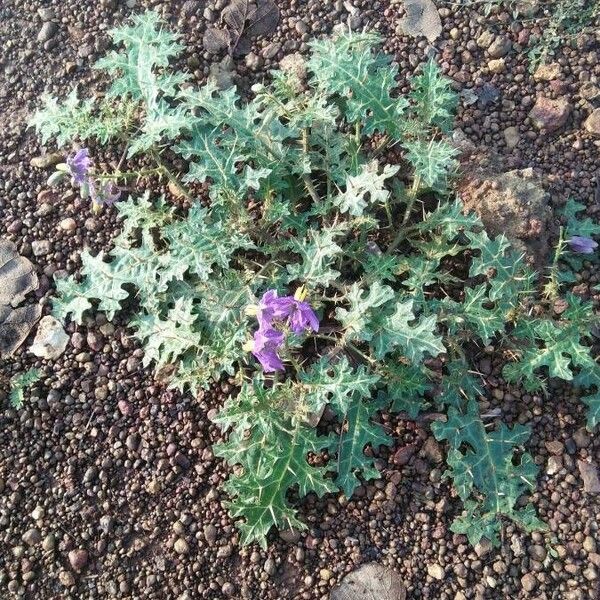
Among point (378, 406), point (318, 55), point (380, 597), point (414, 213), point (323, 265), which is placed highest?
point (318, 55)

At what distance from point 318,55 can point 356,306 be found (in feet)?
3.44

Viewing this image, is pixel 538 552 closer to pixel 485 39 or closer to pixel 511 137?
pixel 511 137

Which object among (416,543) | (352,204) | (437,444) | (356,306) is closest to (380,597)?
(416,543)

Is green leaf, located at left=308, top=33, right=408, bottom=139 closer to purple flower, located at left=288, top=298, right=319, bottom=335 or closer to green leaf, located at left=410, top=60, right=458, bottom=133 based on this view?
green leaf, located at left=410, top=60, right=458, bottom=133

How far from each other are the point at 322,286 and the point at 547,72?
1489 mm

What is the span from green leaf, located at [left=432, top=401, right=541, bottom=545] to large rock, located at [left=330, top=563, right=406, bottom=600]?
0.30 meters

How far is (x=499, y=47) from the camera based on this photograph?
3.47 metres

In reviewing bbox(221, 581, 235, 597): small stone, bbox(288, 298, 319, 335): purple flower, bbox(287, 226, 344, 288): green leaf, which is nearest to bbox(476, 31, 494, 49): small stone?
bbox(287, 226, 344, 288): green leaf

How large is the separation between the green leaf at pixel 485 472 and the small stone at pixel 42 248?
179 cm

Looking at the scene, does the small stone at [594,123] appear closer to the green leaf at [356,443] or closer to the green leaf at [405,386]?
the green leaf at [405,386]

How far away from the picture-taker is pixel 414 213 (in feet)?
10.5

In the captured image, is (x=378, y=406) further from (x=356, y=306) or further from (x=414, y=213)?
(x=414, y=213)

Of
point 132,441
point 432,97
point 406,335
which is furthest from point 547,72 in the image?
point 132,441

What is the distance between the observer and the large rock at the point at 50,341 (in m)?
3.12
